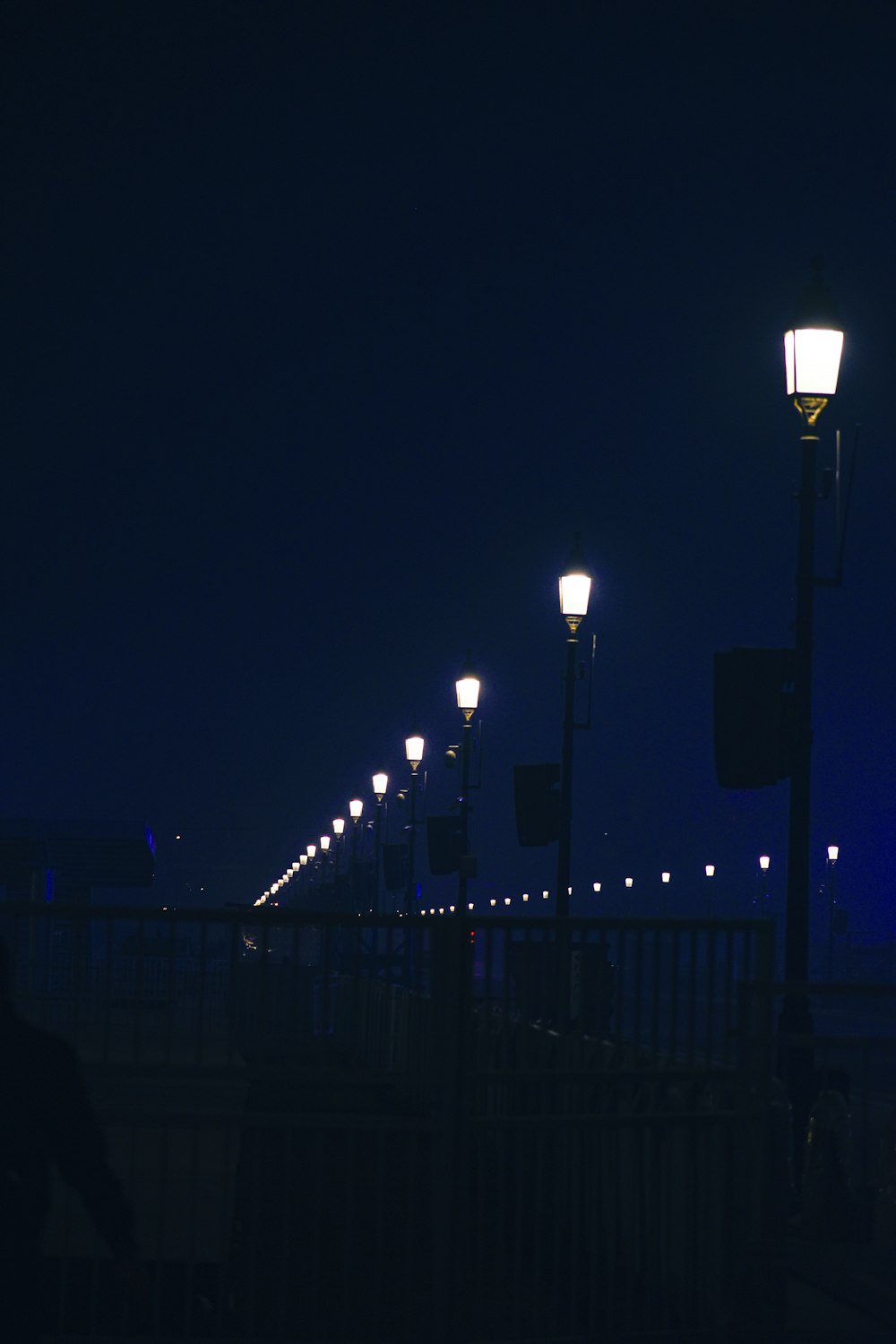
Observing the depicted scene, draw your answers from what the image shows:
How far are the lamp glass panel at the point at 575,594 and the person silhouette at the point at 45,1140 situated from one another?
56.7 ft

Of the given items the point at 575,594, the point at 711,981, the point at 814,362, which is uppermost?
the point at 814,362

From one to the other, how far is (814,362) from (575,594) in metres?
8.13

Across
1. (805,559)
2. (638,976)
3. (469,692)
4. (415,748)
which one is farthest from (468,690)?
(638,976)

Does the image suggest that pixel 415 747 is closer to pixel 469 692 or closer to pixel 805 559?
pixel 469 692

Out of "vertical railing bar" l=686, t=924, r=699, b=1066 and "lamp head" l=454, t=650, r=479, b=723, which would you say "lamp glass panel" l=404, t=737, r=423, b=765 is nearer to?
"lamp head" l=454, t=650, r=479, b=723

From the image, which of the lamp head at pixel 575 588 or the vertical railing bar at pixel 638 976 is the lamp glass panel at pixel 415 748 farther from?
the vertical railing bar at pixel 638 976

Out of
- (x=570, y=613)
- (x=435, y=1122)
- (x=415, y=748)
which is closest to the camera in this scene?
(x=435, y=1122)

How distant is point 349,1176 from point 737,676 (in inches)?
258

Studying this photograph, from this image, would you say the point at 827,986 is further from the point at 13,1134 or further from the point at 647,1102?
the point at 13,1134

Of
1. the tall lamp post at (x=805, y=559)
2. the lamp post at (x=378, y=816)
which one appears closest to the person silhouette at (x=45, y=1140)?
the tall lamp post at (x=805, y=559)

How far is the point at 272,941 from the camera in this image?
9.15 metres

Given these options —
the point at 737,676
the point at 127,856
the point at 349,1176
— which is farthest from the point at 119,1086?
the point at 127,856

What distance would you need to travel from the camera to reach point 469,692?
3064 cm

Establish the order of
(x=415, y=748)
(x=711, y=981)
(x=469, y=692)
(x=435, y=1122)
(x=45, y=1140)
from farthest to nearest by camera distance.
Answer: (x=415, y=748)
(x=469, y=692)
(x=711, y=981)
(x=435, y=1122)
(x=45, y=1140)
